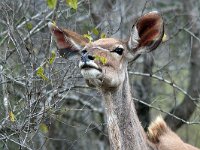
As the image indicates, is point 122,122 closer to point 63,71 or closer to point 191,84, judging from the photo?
point 63,71

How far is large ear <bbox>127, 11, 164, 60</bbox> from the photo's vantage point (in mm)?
6914

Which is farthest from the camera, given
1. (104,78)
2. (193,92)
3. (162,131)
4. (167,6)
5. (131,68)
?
(167,6)

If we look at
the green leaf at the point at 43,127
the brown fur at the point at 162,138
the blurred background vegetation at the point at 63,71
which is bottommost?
the brown fur at the point at 162,138

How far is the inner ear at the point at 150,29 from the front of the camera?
22.6 ft

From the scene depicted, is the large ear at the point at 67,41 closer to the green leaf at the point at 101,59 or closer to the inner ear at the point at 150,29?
the inner ear at the point at 150,29

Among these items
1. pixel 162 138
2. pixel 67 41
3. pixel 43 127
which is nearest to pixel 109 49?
pixel 67 41

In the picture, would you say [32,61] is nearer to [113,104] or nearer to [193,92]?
[113,104]

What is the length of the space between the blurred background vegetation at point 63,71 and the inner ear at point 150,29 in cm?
43

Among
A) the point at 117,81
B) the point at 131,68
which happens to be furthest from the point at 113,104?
the point at 131,68

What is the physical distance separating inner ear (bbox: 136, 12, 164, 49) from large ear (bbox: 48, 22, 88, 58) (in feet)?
1.90

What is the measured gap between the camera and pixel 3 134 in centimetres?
748

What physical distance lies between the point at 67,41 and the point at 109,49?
0.66 metres

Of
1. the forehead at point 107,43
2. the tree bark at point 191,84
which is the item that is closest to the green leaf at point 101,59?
the forehead at point 107,43

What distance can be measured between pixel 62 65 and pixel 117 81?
130 centimetres
